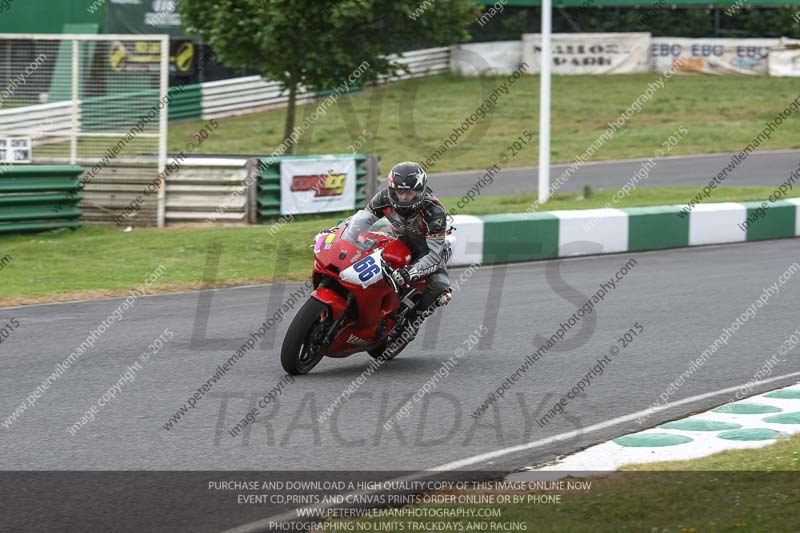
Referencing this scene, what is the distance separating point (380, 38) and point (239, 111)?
57.4 feet

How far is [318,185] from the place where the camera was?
2012cm

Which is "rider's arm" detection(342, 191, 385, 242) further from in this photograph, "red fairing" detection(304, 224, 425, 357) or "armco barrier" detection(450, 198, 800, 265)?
"armco barrier" detection(450, 198, 800, 265)

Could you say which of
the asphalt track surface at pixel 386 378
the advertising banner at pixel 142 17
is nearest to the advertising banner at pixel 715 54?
the advertising banner at pixel 142 17

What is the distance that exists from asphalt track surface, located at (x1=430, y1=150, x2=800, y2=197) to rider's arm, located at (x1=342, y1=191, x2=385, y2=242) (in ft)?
51.6

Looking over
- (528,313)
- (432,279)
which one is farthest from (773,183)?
(432,279)

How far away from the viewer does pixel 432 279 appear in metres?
9.19

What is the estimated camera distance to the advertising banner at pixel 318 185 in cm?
1962

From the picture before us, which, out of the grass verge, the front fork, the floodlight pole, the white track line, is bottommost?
the white track line

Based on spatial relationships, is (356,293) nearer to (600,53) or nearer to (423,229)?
(423,229)

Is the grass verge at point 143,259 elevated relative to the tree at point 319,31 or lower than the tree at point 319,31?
lower

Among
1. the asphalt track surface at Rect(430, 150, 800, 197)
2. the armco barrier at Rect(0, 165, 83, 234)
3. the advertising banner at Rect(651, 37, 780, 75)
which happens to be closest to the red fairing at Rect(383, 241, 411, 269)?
the armco barrier at Rect(0, 165, 83, 234)

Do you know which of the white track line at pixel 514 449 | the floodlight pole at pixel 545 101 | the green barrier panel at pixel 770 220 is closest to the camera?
the white track line at pixel 514 449

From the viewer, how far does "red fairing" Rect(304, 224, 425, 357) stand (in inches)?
339

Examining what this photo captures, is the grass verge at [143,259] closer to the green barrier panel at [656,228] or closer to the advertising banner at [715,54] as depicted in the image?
the green barrier panel at [656,228]
